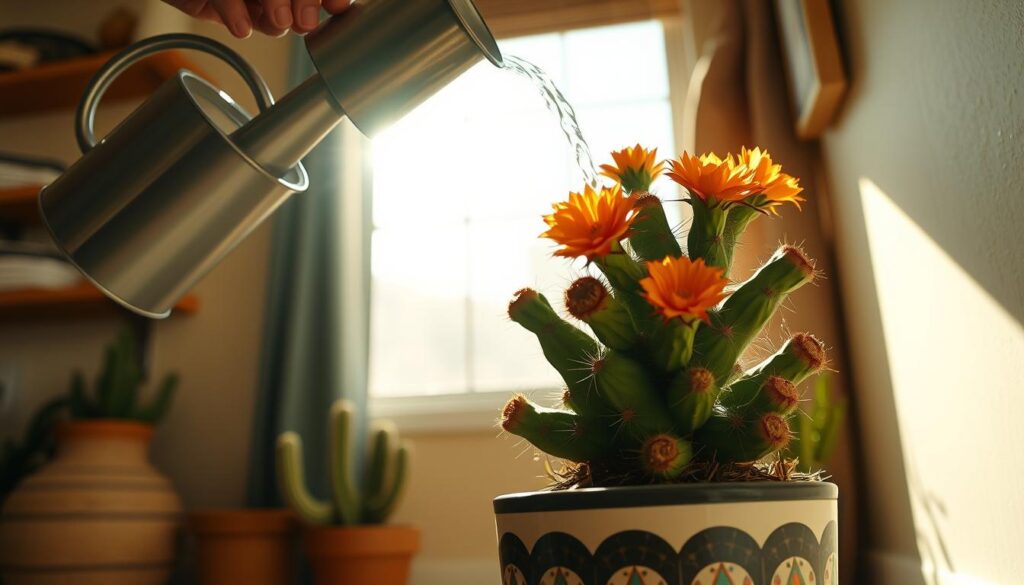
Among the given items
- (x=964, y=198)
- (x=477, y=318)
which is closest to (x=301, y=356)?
(x=477, y=318)

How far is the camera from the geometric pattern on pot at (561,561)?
42 cm

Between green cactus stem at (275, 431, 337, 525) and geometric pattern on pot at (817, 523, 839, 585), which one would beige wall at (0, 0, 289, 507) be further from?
geometric pattern on pot at (817, 523, 839, 585)

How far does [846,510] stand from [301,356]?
3.40ft

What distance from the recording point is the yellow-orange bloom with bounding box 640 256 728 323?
1.30 feet

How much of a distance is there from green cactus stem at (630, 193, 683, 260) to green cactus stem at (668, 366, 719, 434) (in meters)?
0.09

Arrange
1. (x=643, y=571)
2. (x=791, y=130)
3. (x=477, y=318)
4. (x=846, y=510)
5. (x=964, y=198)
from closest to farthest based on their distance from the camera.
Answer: (x=643, y=571) → (x=964, y=198) → (x=846, y=510) → (x=791, y=130) → (x=477, y=318)

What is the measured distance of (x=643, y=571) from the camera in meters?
0.41

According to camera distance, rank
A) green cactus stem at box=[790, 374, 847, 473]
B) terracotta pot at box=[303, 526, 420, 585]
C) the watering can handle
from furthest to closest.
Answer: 1. terracotta pot at box=[303, 526, 420, 585]
2. green cactus stem at box=[790, 374, 847, 473]
3. the watering can handle

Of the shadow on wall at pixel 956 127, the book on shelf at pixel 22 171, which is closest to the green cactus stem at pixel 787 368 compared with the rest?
the shadow on wall at pixel 956 127

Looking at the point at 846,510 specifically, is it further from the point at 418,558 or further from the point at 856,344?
the point at 418,558

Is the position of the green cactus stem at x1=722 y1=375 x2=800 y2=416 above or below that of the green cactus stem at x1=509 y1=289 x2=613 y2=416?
below

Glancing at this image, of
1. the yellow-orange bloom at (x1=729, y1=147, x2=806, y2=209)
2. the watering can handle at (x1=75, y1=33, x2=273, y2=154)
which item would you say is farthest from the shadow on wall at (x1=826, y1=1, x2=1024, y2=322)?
the watering can handle at (x1=75, y1=33, x2=273, y2=154)

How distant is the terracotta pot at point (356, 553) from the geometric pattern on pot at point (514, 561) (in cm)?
91

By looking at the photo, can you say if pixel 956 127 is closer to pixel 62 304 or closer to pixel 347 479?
pixel 347 479
